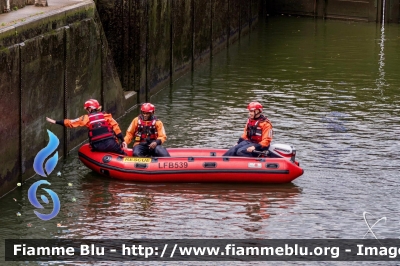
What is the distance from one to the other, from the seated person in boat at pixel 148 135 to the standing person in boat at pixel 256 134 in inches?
52.1

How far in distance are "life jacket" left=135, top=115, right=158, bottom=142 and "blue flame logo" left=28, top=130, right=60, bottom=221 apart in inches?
63.7

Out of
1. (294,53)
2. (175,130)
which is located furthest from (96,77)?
(294,53)

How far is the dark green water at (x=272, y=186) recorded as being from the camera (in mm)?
14102

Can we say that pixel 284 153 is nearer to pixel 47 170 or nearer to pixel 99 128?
pixel 99 128

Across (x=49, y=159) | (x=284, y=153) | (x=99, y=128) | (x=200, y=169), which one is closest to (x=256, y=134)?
(x=284, y=153)

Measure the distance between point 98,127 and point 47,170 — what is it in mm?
1249

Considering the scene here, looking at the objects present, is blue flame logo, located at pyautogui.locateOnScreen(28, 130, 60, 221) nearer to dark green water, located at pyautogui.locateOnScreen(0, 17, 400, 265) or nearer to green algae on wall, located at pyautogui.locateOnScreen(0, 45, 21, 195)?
dark green water, located at pyautogui.locateOnScreen(0, 17, 400, 265)

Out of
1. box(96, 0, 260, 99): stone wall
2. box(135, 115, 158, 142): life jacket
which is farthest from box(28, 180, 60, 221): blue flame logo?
box(96, 0, 260, 99): stone wall

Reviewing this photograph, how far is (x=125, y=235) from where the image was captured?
13.6m

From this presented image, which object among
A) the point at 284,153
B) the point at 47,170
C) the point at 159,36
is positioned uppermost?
the point at 159,36

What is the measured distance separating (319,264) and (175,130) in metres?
8.33

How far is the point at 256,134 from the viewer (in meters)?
16.6

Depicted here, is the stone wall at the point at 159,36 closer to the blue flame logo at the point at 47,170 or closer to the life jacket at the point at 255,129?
the blue flame logo at the point at 47,170

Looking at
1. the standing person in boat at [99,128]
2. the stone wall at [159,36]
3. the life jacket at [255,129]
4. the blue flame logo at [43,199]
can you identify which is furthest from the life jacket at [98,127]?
the stone wall at [159,36]
